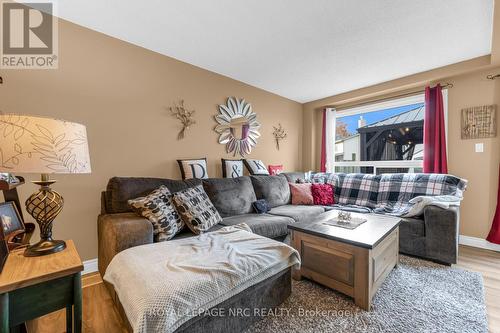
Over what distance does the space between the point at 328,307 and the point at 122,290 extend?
1.34 metres

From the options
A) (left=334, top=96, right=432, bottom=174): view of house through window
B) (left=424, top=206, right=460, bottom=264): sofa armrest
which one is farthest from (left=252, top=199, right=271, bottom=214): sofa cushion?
(left=334, top=96, right=432, bottom=174): view of house through window

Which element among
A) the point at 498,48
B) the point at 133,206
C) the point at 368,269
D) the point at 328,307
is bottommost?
the point at 328,307

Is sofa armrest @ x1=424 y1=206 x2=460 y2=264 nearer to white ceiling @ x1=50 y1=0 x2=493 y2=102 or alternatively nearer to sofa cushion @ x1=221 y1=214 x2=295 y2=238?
sofa cushion @ x1=221 y1=214 x2=295 y2=238

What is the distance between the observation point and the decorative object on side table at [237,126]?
3.14 meters

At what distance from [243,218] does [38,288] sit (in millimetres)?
1662

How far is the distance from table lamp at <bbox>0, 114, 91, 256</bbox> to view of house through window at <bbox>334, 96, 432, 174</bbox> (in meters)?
4.08

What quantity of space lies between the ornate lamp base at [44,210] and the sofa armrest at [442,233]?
3068mm

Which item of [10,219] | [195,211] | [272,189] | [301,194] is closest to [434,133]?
[301,194]

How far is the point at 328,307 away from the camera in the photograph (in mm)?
1542

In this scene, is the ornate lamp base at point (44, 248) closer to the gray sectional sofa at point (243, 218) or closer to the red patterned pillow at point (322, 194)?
the gray sectional sofa at point (243, 218)

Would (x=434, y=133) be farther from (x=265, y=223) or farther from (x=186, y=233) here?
(x=186, y=233)

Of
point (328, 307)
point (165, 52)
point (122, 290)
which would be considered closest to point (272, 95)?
point (165, 52)

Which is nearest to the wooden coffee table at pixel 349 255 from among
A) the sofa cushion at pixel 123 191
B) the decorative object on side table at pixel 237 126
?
the sofa cushion at pixel 123 191

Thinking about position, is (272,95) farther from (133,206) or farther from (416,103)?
(133,206)
